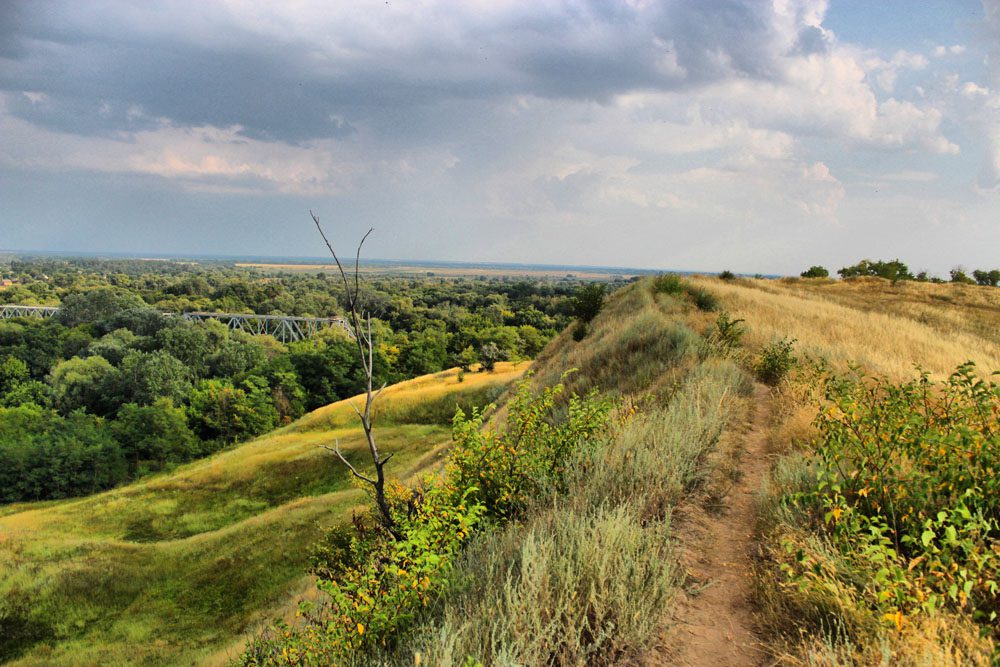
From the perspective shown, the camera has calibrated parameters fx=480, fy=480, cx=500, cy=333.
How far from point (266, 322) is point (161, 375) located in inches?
1904

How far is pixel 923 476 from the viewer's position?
3428 mm

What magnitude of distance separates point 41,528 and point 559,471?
117ft

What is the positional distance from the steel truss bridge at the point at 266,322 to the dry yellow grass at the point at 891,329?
8405 cm

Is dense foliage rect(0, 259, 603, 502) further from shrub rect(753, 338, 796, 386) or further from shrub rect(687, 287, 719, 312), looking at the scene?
shrub rect(753, 338, 796, 386)

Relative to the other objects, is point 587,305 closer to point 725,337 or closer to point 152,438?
point 725,337

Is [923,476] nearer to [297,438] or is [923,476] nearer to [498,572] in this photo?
[498,572]

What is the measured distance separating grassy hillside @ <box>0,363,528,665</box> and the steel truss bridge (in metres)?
60.1

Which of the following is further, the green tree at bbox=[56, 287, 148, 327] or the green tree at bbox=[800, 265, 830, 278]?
the green tree at bbox=[56, 287, 148, 327]

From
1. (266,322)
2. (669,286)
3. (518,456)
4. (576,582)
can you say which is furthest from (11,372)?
(576,582)

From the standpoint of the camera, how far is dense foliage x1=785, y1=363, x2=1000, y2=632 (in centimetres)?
262

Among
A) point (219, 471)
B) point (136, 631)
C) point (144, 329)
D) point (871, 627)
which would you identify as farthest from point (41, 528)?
point (144, 329)

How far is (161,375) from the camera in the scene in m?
57.1

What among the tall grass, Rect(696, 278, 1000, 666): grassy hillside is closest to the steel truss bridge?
the tall grass

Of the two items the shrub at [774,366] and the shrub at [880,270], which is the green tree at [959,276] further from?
the shrub at [774,366]
